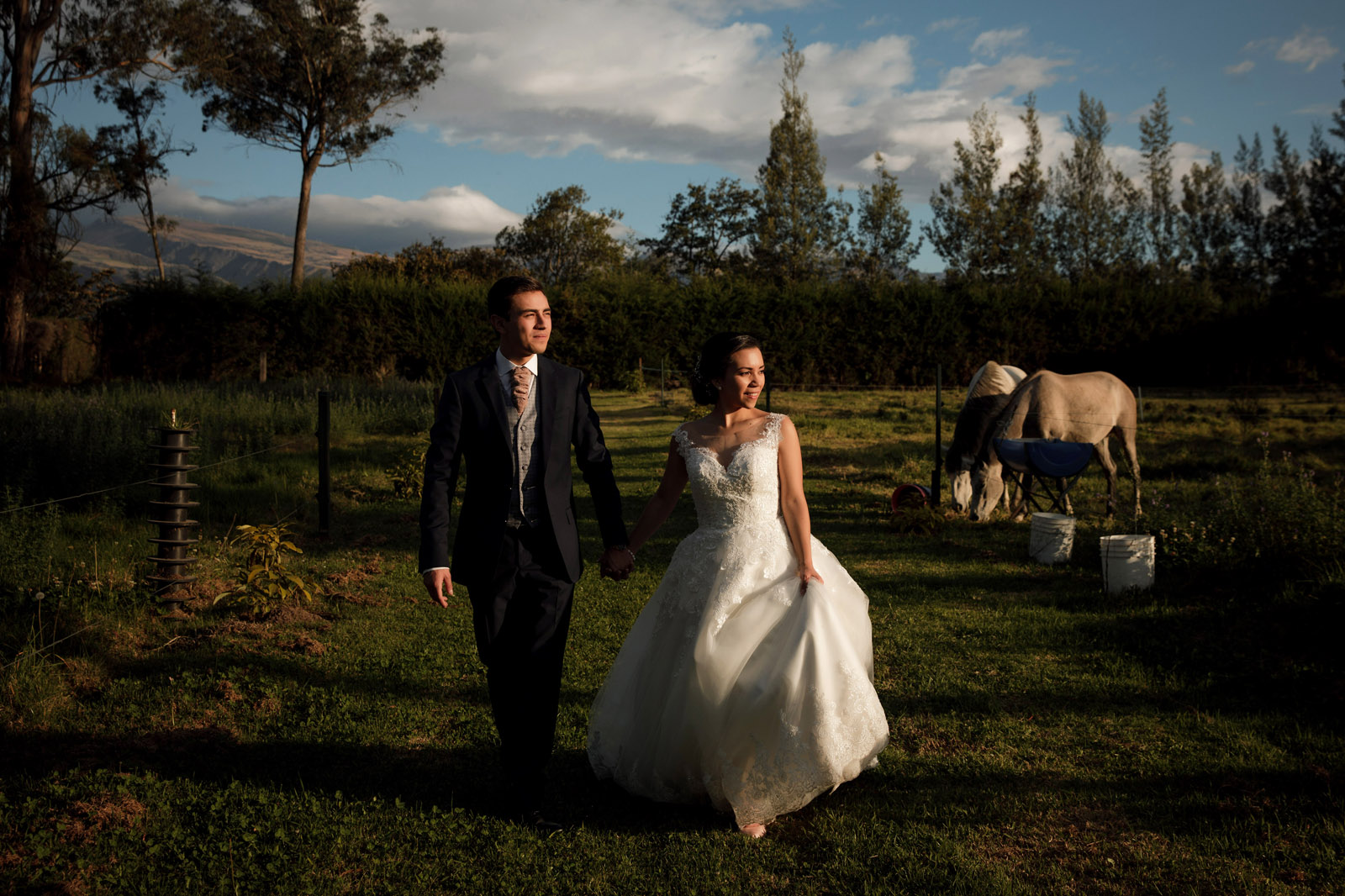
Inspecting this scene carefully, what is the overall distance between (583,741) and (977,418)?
24.5ft

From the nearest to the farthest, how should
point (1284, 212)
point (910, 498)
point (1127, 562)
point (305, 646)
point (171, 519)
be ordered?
point (305, 646), point (171, 519), point (1127, 562), point (910, 498), point (1284, 212)

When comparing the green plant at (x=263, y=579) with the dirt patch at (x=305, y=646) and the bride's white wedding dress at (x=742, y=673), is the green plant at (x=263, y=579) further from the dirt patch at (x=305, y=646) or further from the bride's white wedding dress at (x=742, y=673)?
the bride's white wedding dress at (x=742, y=673)

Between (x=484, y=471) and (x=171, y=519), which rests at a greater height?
(x=484, y=471)

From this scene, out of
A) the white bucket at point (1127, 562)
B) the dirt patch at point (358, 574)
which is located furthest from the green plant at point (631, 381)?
the white bucket at point (1127, 562)

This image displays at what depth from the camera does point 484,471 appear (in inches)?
129

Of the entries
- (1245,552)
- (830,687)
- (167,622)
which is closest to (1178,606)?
(1245,552)

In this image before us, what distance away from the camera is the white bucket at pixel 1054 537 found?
7555 millimetres

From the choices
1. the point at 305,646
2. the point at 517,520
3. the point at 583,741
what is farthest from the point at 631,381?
the point at 517,520

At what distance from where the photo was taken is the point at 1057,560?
25.0ft

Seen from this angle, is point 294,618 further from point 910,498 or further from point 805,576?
point 910,498

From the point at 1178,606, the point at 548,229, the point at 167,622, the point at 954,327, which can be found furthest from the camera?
the point at 548,229

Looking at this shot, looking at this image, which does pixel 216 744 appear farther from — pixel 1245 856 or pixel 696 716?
pixel 1245 856

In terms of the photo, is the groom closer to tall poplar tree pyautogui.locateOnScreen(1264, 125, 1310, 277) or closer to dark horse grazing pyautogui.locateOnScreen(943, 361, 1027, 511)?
dark horse grazing pyautogui.locateOnScreen(943, 361, 1027, 511)

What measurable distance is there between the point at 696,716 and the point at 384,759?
5.34 feet
